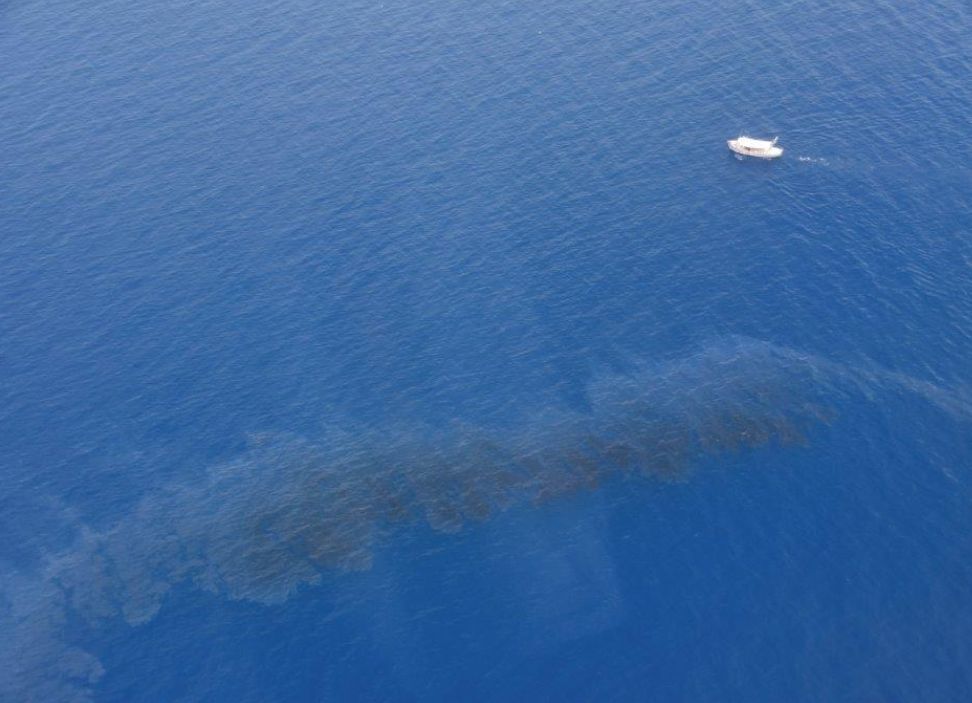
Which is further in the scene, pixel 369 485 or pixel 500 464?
pixel 500 464

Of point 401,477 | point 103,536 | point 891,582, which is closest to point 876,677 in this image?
point 891,582

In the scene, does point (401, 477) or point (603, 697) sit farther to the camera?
point (401, 477)

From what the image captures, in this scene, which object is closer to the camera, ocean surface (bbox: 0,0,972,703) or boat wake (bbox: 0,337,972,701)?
ocean surface (bbox: 0,0,972,703)

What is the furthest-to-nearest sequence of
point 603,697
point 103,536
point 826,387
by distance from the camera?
point 826,387
point 103,536
point 603,697

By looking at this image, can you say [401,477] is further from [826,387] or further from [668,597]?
[826,387]

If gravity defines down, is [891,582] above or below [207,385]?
below

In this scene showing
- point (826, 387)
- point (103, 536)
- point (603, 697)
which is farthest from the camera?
point (826, 387)

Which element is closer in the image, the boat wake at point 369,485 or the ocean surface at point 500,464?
the ocean surface at point 500,464

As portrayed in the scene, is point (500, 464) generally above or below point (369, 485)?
below
